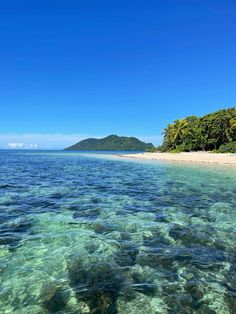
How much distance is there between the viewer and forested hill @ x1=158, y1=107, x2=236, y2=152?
298 feet

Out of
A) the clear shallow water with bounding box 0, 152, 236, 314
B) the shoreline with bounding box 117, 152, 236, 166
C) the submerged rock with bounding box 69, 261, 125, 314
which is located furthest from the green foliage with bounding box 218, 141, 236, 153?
the submerged rock with bounding box 69, 261, 125, 314

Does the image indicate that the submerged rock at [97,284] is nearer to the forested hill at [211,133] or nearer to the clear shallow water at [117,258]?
the clear shallow water at [117,258]

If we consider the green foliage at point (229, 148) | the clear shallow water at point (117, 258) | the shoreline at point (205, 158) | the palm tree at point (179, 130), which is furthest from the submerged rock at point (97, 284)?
the palm tree at point (179, 130)

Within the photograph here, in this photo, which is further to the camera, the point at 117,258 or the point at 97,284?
the point at 117,258

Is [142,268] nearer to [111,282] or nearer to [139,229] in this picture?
[111,282]

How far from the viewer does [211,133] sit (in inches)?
3698

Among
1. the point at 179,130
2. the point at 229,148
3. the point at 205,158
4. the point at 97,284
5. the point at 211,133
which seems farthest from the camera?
the point at 179,130

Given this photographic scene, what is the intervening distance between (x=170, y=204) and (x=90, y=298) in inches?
483

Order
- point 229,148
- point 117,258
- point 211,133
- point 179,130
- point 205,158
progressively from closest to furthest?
point 117,258, point 205,158, point 229,148, point 211,133, point 179,130

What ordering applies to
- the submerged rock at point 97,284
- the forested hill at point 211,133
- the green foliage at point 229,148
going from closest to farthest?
the submerged rock at point 97,284 < the green foliage at point 229,148 < the forested hill at point 211,133

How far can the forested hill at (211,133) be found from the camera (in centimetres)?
9094

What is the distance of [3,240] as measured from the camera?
1140 cm

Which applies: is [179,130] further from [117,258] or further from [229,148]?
[117,258]

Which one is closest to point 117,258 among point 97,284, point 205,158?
point 97,284
